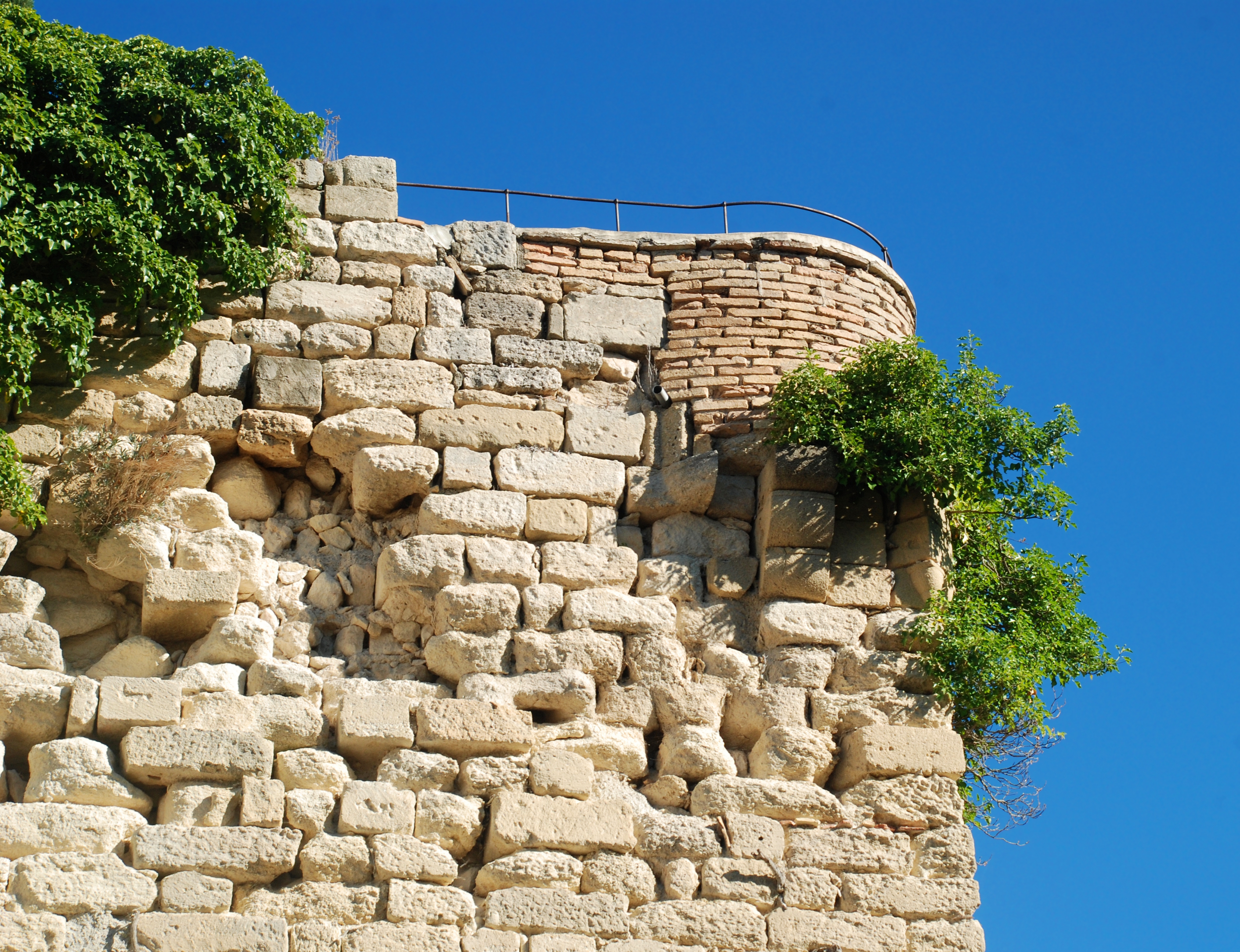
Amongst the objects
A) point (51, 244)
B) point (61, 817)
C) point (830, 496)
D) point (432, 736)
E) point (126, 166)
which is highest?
point (126, 166)

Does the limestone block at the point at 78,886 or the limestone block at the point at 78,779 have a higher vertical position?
the limestone block at the point at 78,779

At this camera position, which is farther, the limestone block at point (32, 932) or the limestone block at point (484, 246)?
the limestone block at point (484, 246)

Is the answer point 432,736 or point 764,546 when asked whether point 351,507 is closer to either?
point 432,736

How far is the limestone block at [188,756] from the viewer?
5914 millimetres

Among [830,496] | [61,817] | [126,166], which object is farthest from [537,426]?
[61,817]

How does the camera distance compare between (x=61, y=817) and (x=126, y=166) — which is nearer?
(x=61, y=817)

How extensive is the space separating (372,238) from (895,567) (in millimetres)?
3059

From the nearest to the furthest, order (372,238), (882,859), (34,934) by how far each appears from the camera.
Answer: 1. (34,934)
2. (882,859)
3. (372,238)

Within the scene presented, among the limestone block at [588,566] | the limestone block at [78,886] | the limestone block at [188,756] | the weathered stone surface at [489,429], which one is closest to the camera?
the limestone block at [78,886]

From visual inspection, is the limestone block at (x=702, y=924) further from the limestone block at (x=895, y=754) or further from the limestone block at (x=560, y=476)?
the limestone block at (x=560, y=476)

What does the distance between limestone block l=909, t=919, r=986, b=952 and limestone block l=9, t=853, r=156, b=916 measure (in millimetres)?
3069

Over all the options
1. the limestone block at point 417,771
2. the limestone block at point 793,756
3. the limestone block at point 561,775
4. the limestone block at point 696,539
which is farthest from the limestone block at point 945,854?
the limestone block at point 417,771

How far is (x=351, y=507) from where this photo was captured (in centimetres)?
703

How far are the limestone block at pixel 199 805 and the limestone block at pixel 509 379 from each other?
2263mm
